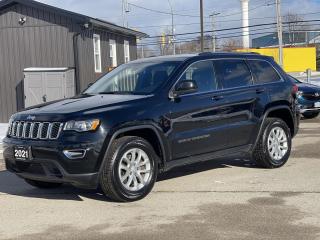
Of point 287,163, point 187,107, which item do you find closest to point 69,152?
Result: point 187,107

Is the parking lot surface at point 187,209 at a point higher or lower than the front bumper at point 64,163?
lower

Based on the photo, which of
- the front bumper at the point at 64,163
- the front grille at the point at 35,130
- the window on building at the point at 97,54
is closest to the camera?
the front bumper at the point at 64,163

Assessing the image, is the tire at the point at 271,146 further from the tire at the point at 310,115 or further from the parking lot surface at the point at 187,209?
the tire at the point at 310,115

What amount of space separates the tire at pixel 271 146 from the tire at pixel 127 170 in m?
2.15

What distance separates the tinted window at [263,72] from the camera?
8.45m

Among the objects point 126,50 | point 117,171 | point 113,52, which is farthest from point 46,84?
point 117,171

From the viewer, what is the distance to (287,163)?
29.6 feet

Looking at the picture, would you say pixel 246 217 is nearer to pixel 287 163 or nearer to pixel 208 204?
pixel 208 204

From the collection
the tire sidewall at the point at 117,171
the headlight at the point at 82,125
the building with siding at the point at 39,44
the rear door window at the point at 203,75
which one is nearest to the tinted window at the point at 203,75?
the rear door window at the point at 203,75

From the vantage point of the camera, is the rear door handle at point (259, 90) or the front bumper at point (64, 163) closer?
the front bumper at point (64, 163)

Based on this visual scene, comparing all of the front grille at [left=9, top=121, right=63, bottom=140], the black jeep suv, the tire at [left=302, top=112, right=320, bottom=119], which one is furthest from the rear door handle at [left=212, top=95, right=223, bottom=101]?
the tire at [left=302, top=112, right=320, bottom=119]

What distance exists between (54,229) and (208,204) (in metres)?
1.84

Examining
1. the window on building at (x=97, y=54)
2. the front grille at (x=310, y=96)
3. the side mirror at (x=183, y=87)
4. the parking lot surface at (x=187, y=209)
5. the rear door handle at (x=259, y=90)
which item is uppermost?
the window on building at (x=97, y=54)

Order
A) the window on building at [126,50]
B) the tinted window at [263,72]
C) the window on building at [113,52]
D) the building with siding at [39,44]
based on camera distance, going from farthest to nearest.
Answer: the window on building at [126,50], the window on building at [113,52], the building with siding at [39,44], the tinted window at [263,72]
